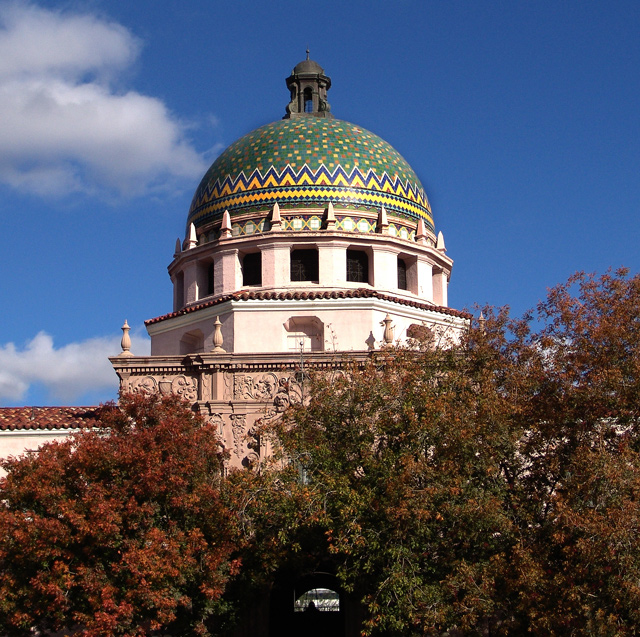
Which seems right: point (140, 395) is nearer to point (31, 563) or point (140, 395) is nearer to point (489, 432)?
point (31, 563)

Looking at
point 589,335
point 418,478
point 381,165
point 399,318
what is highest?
point 381,165

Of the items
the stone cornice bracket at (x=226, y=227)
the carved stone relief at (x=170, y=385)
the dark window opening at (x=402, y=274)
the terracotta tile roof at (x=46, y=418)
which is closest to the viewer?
the terracotta tile roof at (x=46, y=418)

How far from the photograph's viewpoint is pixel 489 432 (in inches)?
687

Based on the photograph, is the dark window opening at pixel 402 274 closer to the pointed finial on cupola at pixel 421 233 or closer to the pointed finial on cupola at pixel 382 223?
the pointed finial on cupola at pixel 421 233

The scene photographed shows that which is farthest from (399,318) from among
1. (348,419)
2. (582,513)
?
(582,513)

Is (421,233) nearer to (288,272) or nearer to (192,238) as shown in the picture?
(288,272)

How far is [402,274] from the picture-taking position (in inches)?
1182

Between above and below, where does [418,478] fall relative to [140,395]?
below

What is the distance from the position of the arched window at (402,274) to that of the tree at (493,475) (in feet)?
34.0

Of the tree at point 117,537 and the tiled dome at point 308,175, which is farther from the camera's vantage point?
the tiled dome at point 308,175

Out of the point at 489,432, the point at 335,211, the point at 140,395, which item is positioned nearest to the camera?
the point at 489,432

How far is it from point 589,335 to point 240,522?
7184mm

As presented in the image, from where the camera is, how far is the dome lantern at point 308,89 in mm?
33312

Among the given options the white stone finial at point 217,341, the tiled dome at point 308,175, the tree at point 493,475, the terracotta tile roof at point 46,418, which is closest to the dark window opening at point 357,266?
the tiled dome at point 308,175
